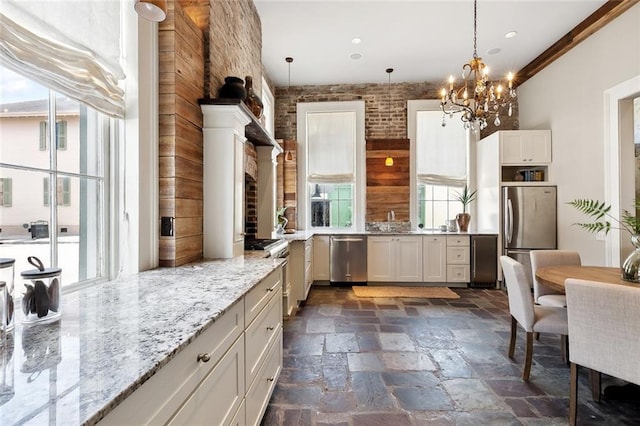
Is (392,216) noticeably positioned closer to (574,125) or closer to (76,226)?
(574,125)

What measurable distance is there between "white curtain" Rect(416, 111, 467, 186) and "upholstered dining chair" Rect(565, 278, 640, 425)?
415 cm

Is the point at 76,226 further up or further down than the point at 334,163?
further down

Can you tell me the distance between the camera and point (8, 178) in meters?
1.19

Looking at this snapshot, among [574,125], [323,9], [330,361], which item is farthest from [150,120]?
[574,125]

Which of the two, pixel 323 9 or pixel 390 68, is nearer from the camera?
pixel 323 9

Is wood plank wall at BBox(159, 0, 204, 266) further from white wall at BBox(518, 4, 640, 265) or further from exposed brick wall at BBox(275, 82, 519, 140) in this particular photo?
white wall at BBox(518, 4, 640, 265)

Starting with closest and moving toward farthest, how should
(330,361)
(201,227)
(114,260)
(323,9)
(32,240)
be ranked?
(32,240)
(114,260)
(201,227)
(330,361)
(323,9)

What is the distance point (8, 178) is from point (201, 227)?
1.19 meters

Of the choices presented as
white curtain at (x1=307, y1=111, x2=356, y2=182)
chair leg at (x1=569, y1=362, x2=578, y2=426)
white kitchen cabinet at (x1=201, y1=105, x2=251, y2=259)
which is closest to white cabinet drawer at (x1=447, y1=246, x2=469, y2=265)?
white curtain at (x1=307, y1=111, x2=356, y2=182)

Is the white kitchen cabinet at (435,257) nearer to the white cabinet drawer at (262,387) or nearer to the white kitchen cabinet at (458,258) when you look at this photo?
the white kitchen cabinet at (458,258)

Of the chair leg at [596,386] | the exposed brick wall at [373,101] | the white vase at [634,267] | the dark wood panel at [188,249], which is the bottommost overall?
the chair leg at [596,386]

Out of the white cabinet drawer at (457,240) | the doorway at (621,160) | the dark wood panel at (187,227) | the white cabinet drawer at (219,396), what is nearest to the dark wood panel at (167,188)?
the dark wood panel at (187,227)

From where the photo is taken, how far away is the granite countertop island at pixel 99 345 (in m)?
0.60

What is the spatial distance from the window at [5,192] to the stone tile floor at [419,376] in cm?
170
